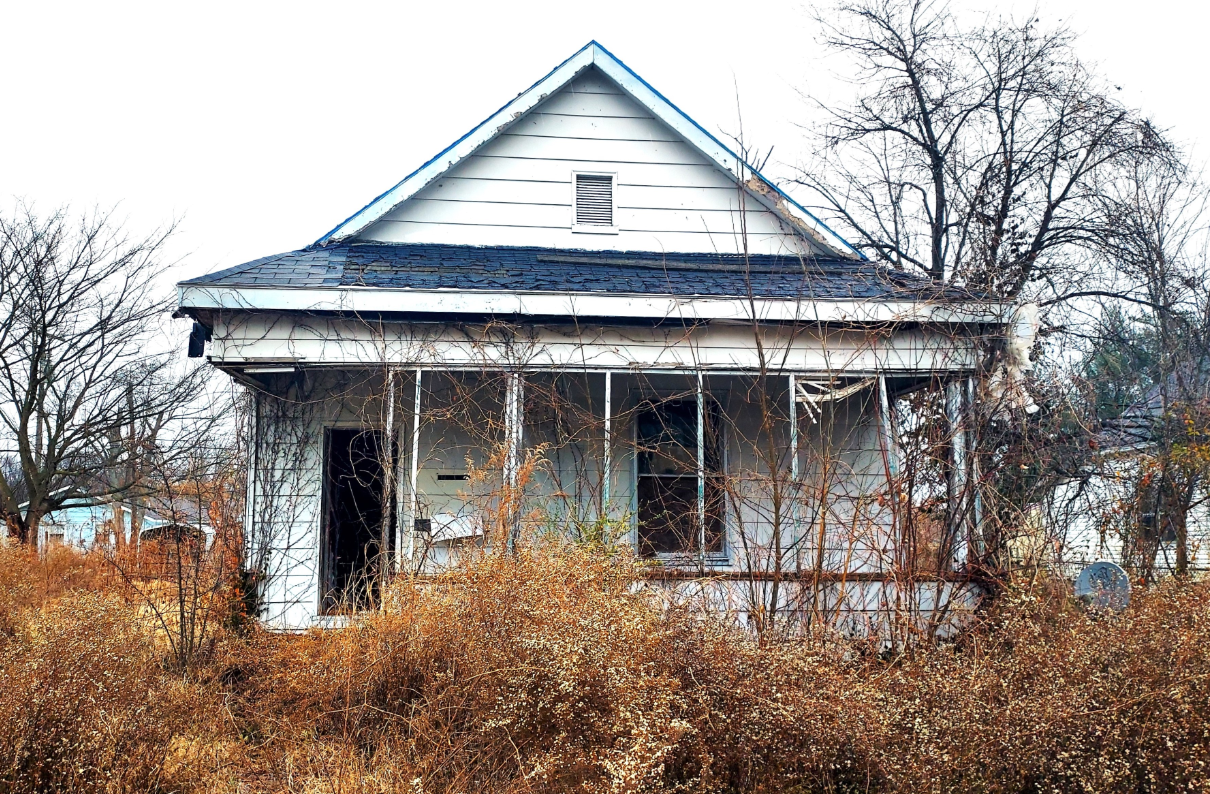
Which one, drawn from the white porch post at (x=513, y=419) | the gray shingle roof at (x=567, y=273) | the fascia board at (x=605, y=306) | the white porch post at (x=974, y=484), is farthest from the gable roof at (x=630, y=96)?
the white porch post at (x=974, y=484)

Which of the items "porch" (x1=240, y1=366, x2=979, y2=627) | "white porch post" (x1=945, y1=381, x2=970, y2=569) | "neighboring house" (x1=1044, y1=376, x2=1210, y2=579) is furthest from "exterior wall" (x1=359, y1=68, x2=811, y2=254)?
"neighboring house" (x1=1044, y1=376, x2=1210, y2=579)

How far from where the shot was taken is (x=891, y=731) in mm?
4684

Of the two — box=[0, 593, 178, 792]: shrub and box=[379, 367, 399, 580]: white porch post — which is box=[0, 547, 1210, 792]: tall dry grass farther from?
box=[379, 367, 399, 580]: white porch post

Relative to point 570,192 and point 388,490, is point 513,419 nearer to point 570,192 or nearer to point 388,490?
point 388,490

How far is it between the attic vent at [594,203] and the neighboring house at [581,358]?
0.03 metres

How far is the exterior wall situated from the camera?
10.6m

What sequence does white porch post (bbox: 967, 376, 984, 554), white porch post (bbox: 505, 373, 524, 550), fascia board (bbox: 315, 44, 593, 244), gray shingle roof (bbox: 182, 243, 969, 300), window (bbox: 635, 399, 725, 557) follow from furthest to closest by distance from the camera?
fascia board (bbox: 315, 44, 593, 244)
window (bbox: 635, 399, 725, 557)
gray shingle roof (bbox: 182, 243, 969, 300)
white porch post (bbox: 505, 373, 524, 550)
white porch post (bbox: 967, 376, 984, 554)

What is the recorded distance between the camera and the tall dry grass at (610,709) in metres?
4.39

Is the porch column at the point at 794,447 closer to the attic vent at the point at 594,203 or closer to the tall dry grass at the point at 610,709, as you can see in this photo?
the tall dry grass at the point at 610,709

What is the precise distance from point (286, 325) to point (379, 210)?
255 cm

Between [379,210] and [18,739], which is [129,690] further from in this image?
[379,210]

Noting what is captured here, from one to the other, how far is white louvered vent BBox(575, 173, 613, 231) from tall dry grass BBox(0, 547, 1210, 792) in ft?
19.1

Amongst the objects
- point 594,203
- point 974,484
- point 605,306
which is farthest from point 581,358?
point 974,484

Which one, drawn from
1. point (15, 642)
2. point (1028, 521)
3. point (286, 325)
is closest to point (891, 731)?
point (1028, 521)
